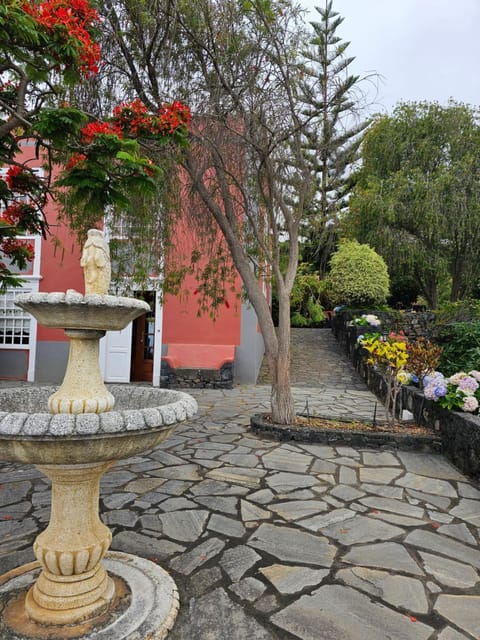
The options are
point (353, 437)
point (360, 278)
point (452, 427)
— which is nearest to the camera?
point (452, 427)

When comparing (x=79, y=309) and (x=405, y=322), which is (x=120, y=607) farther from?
(x=405, y=322)

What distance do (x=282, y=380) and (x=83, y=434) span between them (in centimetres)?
420

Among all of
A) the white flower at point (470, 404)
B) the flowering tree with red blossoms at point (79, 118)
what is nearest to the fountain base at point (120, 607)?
the flowering tree with red blossoms at point (79, 118)

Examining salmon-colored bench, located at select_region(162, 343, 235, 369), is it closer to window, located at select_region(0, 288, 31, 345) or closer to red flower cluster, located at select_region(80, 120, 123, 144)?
window, located at select_region(0, 288, 31, 345)

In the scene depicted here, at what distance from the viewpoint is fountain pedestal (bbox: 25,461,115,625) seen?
1.89 metres

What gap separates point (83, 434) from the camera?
4.99 ft

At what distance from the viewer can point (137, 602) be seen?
79.8 inches

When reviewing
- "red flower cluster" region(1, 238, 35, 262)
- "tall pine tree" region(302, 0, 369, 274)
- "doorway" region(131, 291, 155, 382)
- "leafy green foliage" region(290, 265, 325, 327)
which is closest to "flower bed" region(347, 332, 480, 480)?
"tall pine tree" region(302, 0, 369, 274)

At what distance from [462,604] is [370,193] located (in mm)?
15698

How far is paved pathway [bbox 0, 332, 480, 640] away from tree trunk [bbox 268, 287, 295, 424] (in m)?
0.71

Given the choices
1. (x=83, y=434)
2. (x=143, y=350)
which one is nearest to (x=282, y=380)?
(x=83, y=434)

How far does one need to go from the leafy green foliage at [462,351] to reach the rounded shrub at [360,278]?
15.7 ft

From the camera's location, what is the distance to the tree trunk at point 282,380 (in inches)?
217

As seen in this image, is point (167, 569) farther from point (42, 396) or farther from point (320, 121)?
point (320, 121)
